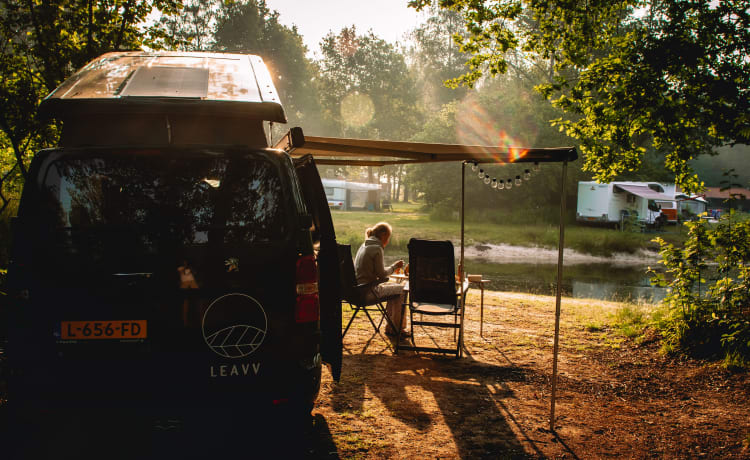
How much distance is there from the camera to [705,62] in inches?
248

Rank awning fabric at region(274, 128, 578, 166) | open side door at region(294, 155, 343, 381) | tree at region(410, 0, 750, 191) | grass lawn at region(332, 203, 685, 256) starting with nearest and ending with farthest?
1. open side door at region(294, 155, 343, 381)
2. awning fabric at region(274, 128, 578, 166)
3. tree at region(410, 0, 750, 191)
4. grass lawn at region(332, 203, 685, 256)

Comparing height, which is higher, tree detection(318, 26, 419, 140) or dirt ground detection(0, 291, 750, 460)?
tree detection(318, 26, 419, 140)

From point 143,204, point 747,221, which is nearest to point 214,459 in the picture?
point 143,204

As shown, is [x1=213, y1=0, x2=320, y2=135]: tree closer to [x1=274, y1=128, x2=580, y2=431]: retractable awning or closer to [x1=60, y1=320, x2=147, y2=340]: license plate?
[x1=274, y1=128, x2=580, y2=431]: retractable awning

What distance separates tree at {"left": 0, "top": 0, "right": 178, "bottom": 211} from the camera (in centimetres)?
576

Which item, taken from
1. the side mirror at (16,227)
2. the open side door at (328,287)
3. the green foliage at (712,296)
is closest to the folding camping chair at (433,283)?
the open side door at (328,287)

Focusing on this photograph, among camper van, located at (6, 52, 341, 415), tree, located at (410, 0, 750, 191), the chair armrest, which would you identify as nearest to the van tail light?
camper van, located at (6, 52, 341, 415)

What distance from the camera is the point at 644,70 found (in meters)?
6.59

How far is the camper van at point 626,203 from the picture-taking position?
26.4 m

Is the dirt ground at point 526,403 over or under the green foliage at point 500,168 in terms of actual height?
under

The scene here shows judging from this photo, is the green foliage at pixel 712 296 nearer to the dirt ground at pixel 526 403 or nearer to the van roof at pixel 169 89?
the dirt ground at pixel 526 403

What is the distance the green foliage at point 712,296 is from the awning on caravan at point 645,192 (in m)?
21.8

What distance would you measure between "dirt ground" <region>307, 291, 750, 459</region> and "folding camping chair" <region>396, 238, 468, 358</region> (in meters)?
0.47

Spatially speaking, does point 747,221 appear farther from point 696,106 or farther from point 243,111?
point 243,111
